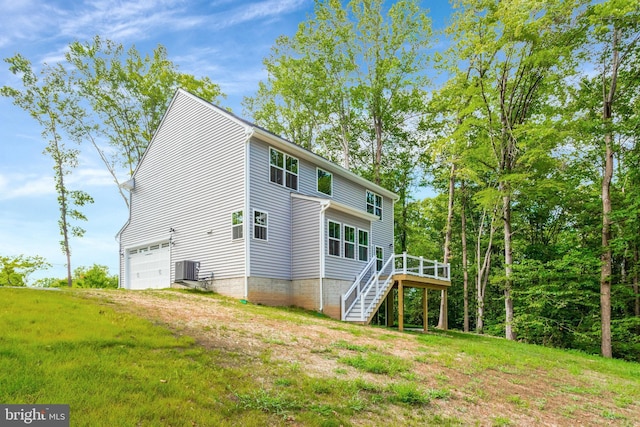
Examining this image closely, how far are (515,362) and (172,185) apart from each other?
15.7m

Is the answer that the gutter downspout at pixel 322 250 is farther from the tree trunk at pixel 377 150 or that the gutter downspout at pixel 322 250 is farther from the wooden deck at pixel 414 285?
the tree trunk at pixel 377 150

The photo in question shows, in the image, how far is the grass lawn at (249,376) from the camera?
4.70m

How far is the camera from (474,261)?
A: 2939cm

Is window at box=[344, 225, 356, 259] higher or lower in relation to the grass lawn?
higher

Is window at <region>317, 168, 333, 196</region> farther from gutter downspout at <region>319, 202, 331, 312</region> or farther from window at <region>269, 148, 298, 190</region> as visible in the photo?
gutter downspout at <region>319, 202, 331, 312</region>

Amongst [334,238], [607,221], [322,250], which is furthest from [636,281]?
[322,250]

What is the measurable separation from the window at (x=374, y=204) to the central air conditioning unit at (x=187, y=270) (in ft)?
33.2

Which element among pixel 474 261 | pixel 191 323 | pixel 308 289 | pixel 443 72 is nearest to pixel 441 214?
pixel 474 261

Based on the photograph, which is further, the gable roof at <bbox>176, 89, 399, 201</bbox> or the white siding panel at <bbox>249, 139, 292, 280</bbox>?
the gable roof at <bbox>176, 89, 399, 201</bbox>

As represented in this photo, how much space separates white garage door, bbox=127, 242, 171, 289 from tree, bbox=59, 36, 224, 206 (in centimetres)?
740

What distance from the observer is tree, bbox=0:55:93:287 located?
25.0m

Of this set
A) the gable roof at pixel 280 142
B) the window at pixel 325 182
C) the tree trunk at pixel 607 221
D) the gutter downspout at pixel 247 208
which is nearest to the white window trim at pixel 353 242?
the window at pixel 325 182

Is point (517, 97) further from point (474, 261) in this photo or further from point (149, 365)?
point (149, 365)

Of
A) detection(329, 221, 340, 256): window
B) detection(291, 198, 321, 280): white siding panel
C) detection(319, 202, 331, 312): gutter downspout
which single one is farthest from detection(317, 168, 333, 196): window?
detection(319, 202, 331, 312): gutter downspout
